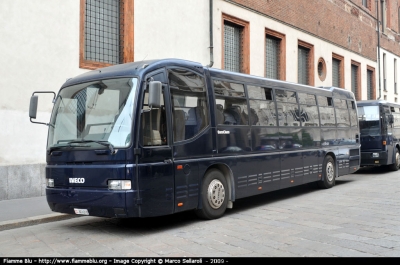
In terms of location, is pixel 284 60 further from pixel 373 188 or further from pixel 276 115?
pixel 276 115

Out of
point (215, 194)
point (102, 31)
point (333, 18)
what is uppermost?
point (333, 18)

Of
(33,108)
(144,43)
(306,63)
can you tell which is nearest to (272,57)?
(306,63)

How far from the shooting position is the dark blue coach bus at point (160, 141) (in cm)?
684

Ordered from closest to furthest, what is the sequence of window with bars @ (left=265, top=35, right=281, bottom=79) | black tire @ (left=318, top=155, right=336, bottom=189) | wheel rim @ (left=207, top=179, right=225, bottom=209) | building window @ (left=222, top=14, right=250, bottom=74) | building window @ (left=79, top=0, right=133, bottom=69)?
1. wheel rim @ (left=207, top=179, right=225, bottom=209)
2. black tire @ (left=318, top=155, right=336, bottom=189)
3. building window @ (left=79, top=0, right=133, bottom=69)
4. building window @ (left=222, top=14, right=250, bottom=74)
5. window with bars @ (left=265, top=35, right=281, bottom=79)

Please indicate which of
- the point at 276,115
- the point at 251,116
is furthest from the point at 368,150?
the point at 251,116

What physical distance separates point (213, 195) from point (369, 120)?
34.0ft

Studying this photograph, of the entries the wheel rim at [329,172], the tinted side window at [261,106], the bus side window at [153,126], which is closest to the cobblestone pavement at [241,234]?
the bus side window at [153,126]

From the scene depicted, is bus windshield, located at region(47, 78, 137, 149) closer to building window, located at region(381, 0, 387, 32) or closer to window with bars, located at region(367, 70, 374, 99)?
window with bars, located at region(367, 70, 374, 99)

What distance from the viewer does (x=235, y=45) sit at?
1898 cm

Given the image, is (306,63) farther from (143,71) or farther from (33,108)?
(33,108)

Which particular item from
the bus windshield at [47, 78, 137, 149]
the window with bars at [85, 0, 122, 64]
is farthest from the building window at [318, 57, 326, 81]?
the bus windshield at [47, 78, 137, 149]

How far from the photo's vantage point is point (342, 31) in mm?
27391

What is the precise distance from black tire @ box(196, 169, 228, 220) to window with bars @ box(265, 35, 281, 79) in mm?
12947

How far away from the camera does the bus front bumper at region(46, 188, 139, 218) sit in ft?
22.0
